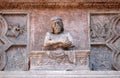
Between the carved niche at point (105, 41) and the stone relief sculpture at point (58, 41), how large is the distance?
0.69 meters

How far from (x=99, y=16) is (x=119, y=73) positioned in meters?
1.71

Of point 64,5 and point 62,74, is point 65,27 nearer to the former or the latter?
point 64,5

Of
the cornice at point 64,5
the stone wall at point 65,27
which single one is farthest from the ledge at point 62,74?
the cornice at point 64,5

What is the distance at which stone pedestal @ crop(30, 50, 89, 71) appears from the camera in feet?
30.0

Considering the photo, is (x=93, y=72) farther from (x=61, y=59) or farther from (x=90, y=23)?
(x=90, y=23)

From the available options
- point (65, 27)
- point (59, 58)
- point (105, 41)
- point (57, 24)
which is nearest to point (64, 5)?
point (65, 27)

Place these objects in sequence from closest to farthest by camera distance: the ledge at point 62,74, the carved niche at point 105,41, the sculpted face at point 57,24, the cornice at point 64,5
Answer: the ledge at point 62,74 → the sculpted face at point 57,24 → the carved niche at point 105,41 → the cornice at point 64,5

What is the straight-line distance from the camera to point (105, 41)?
395 inches

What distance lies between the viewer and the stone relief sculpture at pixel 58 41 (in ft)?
30.3

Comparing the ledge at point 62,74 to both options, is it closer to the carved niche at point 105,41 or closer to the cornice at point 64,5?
the carved niche at point 105,41

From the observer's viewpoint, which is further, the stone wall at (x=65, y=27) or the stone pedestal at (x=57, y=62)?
the stone wall at (x=65, y=27)

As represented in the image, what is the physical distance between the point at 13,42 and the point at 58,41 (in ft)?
3.60

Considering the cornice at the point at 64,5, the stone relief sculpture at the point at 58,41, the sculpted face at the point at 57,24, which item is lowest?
the stone relief sculpture at the point at 58,41

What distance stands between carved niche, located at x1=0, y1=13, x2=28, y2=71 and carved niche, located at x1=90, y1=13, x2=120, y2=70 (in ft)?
4.34
